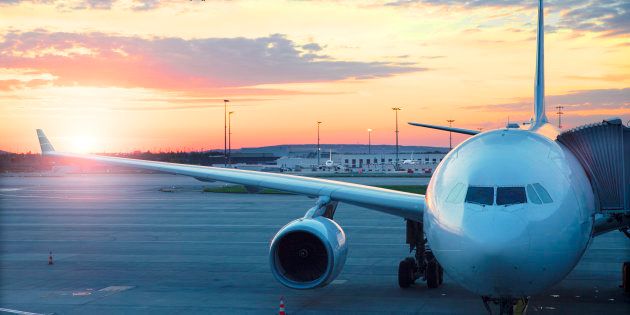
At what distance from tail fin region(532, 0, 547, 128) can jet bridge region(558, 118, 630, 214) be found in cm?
447

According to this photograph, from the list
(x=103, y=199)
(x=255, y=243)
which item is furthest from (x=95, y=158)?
(x=103, y=199)

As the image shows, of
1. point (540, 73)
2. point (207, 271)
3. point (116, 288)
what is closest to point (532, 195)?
point (540, 73)

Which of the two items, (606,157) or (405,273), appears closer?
(606,157)

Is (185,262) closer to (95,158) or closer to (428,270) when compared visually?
(95,158)

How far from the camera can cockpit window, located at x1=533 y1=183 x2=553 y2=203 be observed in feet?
37.0

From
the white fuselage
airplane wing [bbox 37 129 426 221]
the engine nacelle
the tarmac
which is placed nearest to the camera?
the white fuselage

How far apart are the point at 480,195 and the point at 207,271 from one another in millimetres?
11648

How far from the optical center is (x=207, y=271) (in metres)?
21.2

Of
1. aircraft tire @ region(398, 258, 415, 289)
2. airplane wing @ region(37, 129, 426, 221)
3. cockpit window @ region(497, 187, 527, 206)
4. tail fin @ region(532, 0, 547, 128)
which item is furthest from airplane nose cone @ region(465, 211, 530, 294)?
tail fin @ region(532, 0, 547, 128)

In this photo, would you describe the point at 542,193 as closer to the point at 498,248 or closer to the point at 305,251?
the point at 498,248

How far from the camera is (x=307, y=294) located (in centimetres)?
1756

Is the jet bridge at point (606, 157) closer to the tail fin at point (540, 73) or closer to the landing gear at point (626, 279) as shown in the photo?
the landing gear at point (626, 279)

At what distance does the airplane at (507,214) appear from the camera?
1086cm

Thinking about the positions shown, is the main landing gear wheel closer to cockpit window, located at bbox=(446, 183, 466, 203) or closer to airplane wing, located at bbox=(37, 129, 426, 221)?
airplane wing, located at bbox=(37, 129, 426, 221)
